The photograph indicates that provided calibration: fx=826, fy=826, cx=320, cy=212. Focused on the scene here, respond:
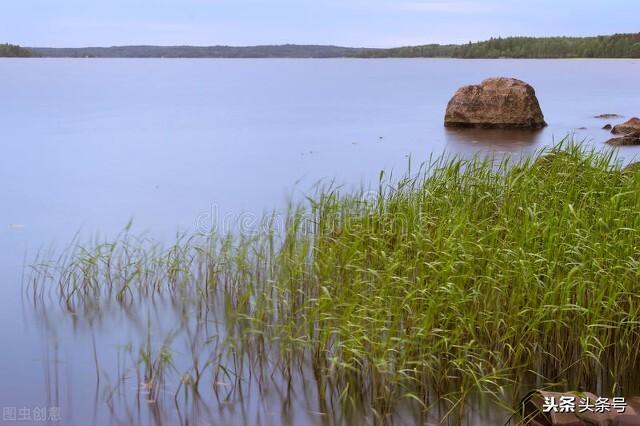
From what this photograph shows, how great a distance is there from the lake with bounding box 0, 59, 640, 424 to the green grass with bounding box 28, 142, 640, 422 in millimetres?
407

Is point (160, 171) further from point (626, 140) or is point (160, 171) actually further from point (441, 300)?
point (441, 300)

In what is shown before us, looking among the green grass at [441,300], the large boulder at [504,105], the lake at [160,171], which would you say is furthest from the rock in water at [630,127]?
the green grass at [441,300]

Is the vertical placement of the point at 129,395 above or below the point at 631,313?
below

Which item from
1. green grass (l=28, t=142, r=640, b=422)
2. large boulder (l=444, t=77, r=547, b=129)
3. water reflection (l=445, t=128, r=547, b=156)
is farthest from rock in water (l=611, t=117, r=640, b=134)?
green grass (l=28, t=142, r=640, b=422)

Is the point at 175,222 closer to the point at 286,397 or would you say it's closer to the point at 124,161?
the point at 286,397

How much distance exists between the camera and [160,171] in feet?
56.2

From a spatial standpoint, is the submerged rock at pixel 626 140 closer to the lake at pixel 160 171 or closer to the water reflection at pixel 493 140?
the lake at pixel 160 171

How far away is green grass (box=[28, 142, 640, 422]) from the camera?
531 cm

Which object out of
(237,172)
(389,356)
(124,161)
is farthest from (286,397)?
(124,161)

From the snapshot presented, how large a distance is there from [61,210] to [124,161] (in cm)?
597

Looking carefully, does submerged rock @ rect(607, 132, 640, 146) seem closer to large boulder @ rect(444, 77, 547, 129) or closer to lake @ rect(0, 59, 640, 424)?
lake @ rect(0, 59, 640, 424)

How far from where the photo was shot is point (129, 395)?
5523 mm

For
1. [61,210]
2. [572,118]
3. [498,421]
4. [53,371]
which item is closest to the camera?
[498,421]

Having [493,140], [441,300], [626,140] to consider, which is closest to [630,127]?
[626,140]
